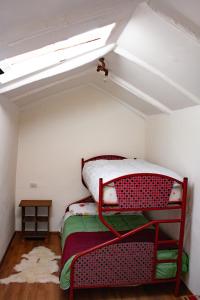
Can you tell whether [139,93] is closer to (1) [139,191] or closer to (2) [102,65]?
(2) [102,65]

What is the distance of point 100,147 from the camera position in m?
4.86

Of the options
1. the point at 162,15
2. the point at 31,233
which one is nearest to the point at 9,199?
the point at 31,233

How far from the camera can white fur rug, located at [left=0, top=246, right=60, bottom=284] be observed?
3.31 meters

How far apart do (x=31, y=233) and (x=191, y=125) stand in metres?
2.98

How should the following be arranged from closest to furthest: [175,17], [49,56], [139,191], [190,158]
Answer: [175,17] → [49,56] → [139,191] → [190,158]

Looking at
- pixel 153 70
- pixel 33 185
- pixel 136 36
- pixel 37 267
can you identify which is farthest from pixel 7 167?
pixel 136 36

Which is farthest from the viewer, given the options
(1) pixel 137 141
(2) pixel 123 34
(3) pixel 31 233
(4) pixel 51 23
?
(1) pixel 137 141

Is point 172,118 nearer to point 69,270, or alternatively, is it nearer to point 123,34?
point 123,34

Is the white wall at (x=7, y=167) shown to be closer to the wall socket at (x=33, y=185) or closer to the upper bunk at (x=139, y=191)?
the wall socket at (x=33, y=185)

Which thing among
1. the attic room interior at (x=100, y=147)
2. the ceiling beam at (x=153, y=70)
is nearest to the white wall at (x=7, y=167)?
the attic room interior at (x=100, y=147)

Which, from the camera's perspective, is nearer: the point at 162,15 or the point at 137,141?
the point at 162,15

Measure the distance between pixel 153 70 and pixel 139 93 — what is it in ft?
3.25

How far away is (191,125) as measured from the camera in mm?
3145

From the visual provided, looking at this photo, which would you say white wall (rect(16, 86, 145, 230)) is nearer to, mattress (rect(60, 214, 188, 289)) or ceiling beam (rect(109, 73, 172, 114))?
mattress (rect(60, 214, 188, 289))
